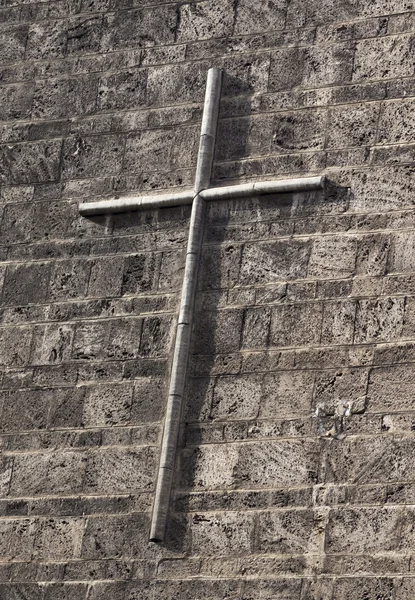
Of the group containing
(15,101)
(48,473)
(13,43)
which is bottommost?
(48,473)

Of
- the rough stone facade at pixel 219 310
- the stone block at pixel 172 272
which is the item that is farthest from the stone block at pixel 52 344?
the stone block at pixel 172 272

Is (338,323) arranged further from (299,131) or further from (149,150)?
(149,150)

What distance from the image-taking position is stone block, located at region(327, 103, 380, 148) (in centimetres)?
870

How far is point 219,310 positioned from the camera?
8547 millimetres

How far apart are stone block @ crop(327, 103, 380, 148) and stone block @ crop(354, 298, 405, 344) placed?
93 cm

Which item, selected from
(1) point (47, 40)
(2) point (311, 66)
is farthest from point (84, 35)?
(2) point (311, 66)

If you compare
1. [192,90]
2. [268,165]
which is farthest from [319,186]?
[192,90]

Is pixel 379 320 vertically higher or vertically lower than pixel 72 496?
higher

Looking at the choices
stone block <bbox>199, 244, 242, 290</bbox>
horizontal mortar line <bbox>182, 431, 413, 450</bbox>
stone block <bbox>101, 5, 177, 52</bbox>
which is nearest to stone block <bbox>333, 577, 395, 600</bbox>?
horizontal mortar line <bbox>182, 431, 413, 450</bbox>

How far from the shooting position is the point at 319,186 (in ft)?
28.2

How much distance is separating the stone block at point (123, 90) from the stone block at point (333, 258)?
1.53m

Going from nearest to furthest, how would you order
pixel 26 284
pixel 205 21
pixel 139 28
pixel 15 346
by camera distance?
1. pixel 15 346
2. pixel 26 284
3. pixel 205 21
4. pixel 139 28

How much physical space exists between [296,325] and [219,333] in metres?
0.40

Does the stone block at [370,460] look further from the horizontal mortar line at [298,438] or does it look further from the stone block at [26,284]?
the stone block at [26,284]
